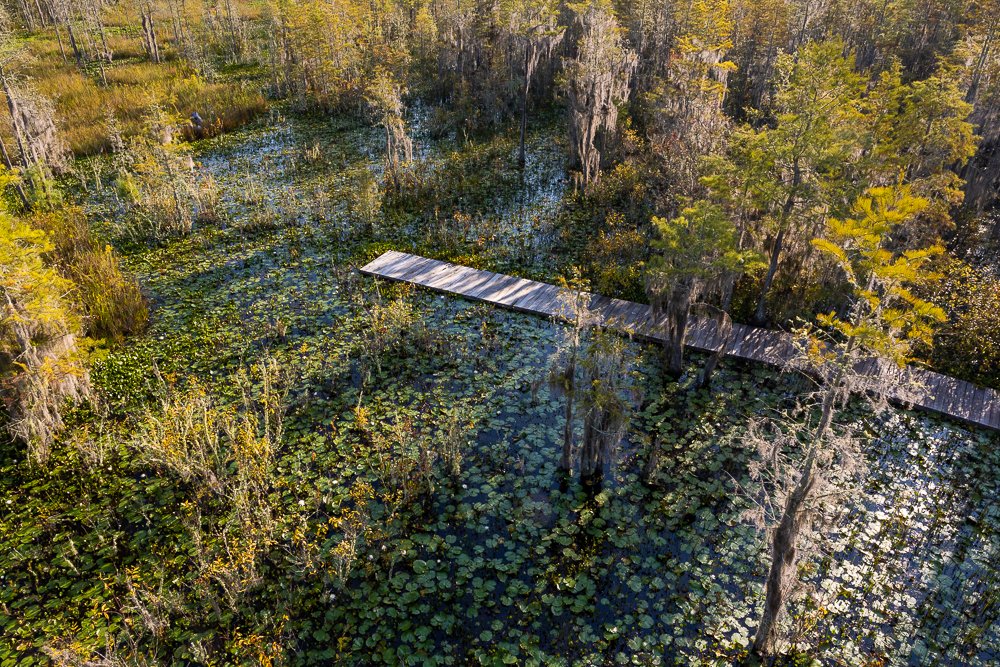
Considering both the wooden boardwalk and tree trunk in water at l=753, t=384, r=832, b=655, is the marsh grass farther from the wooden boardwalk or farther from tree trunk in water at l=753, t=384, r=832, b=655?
tree trunk in water at l=753, t=384, r=832, b=655

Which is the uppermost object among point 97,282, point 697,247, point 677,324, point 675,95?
point 675,95

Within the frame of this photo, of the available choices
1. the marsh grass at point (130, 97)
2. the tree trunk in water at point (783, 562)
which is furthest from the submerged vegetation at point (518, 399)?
the marsh grass at point (130, 97)

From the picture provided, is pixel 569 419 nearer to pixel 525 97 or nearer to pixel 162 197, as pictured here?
pixel 162 197

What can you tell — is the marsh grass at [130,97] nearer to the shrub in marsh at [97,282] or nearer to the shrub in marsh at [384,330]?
the shrub in marsh at [97,282]

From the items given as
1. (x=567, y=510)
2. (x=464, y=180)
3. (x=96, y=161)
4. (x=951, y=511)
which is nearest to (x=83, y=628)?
(x=567, y=510)

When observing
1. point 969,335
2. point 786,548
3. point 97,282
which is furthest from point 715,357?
point 97,282
